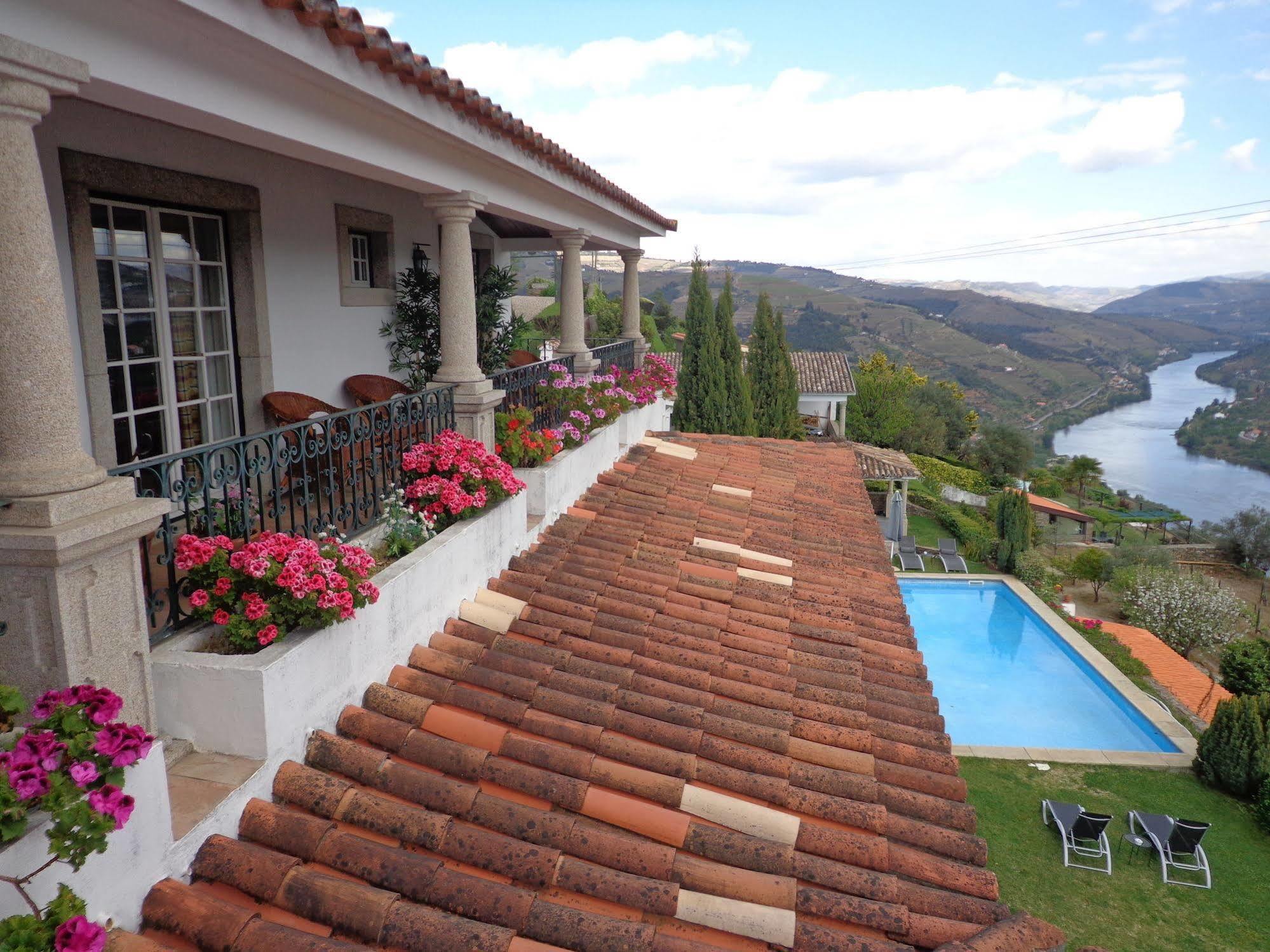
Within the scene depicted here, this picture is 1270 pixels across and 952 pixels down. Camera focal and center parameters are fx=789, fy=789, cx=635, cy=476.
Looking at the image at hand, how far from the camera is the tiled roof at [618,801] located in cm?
287

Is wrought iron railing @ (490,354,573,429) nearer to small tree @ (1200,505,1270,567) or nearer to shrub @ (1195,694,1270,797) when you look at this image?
shrub @ (1195,694,1270,797)

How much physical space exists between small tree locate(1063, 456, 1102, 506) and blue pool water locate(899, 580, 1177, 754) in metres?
39.3

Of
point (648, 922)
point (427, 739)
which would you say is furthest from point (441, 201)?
point (648, 922)

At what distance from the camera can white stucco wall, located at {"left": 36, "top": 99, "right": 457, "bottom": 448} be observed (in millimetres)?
5086

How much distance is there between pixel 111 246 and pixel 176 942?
4.76m

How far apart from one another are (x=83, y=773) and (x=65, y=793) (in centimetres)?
6

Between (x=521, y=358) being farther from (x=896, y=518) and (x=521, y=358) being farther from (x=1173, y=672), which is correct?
(x=896, y=518)

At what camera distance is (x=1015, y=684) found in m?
17.0

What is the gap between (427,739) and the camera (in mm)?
3756

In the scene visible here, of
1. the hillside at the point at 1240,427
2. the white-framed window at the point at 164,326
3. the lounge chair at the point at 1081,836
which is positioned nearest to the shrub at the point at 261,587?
the white-framed window at the point at 164,326

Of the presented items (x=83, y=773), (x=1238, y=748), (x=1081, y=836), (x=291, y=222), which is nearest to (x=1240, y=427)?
(x=1238, y=748)

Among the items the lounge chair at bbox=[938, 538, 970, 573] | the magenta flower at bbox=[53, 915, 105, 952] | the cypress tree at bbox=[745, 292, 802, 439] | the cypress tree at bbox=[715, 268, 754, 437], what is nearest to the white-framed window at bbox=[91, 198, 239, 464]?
the magenta flower at bbox=[53, 915, 105, 952]

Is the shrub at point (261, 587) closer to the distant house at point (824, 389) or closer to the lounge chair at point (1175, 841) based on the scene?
the lounge chair at point (1175, 841)

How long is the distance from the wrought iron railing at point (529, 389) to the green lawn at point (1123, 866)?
26.2 feet
